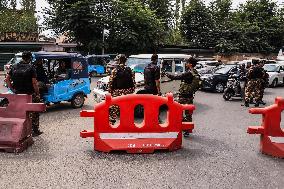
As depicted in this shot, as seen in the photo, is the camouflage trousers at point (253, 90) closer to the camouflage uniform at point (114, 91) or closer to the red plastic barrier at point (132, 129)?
the camouflage uniform at point (114, 91)

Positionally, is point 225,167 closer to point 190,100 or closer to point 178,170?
point 178,170

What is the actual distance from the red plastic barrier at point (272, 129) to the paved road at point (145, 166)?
0.80 ft

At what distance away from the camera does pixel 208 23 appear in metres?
44.8

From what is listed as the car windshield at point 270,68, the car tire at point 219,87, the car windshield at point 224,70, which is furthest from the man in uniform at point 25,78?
the car windshield at point 270,68

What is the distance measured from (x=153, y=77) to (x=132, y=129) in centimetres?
304

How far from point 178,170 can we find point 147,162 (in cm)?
68

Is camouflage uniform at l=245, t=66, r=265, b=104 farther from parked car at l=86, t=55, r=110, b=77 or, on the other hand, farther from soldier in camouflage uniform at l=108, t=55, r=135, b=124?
parked car at l=86, t=55, r=110, b=77

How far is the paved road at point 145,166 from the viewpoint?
5.68 meters

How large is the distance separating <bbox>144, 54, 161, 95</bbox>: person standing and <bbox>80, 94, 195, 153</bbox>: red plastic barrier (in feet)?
8.09

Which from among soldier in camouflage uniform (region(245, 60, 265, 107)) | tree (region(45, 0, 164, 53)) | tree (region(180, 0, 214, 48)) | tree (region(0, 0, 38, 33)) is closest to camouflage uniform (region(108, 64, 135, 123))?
soldier in camouflage uniform (region(245, 60, 265, 107))

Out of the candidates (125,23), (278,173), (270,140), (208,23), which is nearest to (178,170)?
(278,173)

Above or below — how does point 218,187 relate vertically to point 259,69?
below

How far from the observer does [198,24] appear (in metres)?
44.6

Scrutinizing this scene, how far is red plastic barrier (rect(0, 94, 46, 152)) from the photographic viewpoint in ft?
23.4
